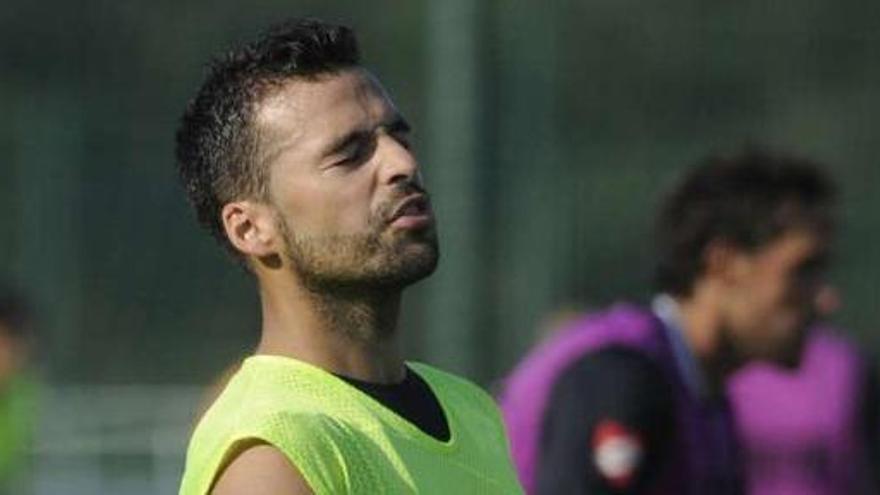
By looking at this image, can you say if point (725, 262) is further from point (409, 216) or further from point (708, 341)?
point (409, 216)

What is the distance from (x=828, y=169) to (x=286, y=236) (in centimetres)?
494

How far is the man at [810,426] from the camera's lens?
6.07 meters

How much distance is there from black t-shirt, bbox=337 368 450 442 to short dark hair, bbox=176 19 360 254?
0.24 m

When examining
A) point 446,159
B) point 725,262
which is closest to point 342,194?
point 725,262

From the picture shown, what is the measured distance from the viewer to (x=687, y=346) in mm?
5055

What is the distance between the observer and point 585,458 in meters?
4.76

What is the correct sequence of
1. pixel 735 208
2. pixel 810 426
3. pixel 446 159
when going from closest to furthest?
pixel 735 208
pixel 810 426
pixel 446 159

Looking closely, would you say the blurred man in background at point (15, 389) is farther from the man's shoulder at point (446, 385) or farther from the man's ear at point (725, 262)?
the man's shoulder at point (446, 385)

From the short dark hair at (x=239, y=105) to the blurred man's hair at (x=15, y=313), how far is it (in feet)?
18.1

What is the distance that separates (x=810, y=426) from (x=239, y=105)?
2.91 m

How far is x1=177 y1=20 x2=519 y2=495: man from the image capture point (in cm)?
338

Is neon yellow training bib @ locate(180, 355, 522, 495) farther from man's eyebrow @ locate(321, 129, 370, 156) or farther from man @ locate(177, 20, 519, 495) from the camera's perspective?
man's eyebrow @ locate(321, 129, 370, 156)

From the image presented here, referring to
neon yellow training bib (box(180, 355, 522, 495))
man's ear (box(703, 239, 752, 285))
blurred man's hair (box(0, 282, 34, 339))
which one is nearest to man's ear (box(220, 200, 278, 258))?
neon yellow training bib (box(180, 355, 522, 495))

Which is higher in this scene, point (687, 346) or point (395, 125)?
point (395, 125)
